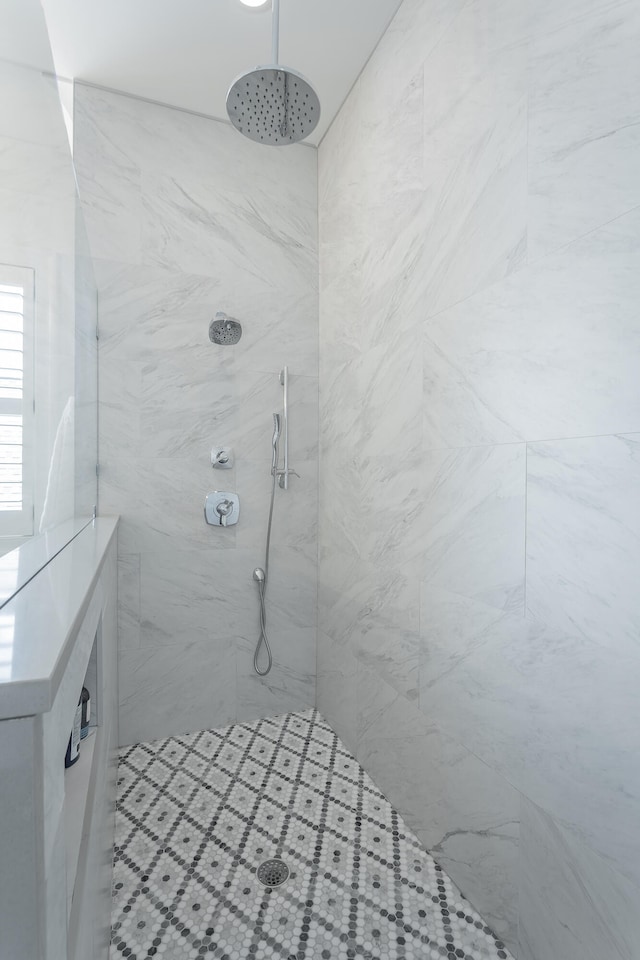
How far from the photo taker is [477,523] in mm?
1289

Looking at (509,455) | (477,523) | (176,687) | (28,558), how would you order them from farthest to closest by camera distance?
(176,687) → (477,523) → (509,455) → (28,558)

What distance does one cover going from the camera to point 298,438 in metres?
2.36

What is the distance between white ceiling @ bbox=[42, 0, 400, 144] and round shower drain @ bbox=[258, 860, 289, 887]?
2.70 m

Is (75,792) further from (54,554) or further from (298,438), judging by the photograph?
(298,438)

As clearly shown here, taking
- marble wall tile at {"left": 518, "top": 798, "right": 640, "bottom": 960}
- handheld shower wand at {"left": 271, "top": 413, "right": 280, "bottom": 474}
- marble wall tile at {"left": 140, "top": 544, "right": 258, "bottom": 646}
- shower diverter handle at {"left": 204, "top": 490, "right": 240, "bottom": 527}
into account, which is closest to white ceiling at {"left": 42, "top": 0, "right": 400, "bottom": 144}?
handheld shower wand at {"left": 271, "top": 413, "right": 280, "bottom": 474}

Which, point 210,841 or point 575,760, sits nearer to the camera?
point 575,760

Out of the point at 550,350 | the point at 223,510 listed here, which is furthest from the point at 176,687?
the point at 550,350

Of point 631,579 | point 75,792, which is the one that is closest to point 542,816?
point 631,579

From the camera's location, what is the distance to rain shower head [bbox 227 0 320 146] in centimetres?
120

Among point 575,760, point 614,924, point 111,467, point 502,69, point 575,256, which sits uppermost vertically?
point 502,69

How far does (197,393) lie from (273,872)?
172 centimetres

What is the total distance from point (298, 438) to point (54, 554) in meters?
1.45

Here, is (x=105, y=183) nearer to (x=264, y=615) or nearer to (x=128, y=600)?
(x=128, y=600)

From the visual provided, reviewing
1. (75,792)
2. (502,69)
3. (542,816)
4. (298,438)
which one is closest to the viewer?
(75,792)
